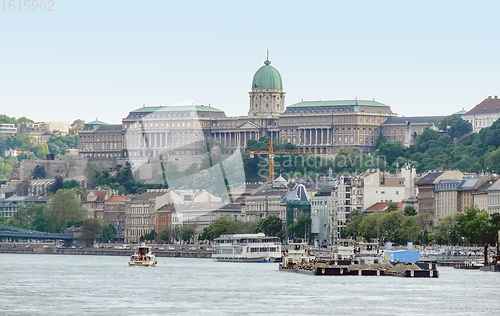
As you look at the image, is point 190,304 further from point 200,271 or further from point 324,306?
point 200,271

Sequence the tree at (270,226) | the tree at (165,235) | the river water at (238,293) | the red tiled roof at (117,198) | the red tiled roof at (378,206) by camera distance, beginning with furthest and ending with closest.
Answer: the red tiled roof at (117,198)
the tree at (165,235)
the tree at (270,226)
the red tiled roof at (378,206)
the river water at (238,293)

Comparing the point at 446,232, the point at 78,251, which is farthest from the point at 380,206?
the point at 78,251

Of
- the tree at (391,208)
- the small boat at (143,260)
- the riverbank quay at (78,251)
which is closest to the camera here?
the small boat at (143,260)

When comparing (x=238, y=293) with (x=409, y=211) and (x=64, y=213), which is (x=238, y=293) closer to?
(x=409, y=211)

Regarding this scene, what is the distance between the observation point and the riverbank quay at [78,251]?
142 meters

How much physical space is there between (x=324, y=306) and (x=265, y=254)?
5160cm

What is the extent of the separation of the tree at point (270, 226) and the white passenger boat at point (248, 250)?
18518mm

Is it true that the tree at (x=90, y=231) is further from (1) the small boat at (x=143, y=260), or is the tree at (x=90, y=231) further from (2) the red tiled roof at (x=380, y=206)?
(1) the small boat at (x=143, y=260)

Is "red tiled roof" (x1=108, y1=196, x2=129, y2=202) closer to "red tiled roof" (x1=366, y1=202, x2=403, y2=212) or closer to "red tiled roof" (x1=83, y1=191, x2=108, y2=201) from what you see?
"red tiled roof" (x1=83, y1=191, x2=108, y2=201)

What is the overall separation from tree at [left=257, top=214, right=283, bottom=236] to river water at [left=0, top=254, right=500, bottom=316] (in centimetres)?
4340

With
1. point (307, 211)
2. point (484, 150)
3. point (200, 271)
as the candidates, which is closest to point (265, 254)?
point (200, 271)

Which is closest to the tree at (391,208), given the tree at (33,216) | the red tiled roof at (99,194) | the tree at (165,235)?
the tree at (165,235)

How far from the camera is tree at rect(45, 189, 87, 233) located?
17738 centimetres

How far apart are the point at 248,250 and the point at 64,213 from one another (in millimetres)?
57886
